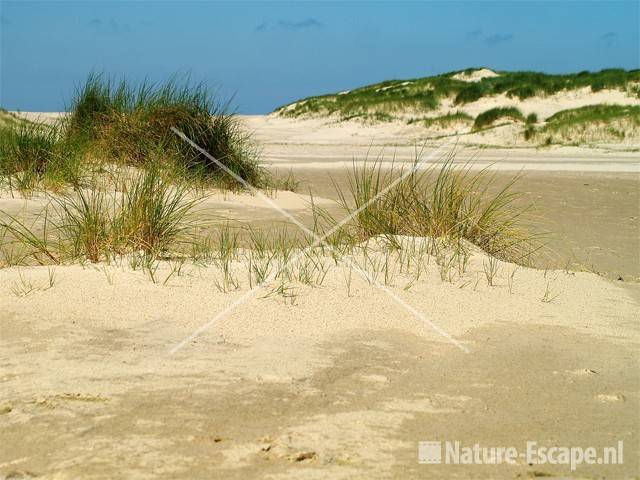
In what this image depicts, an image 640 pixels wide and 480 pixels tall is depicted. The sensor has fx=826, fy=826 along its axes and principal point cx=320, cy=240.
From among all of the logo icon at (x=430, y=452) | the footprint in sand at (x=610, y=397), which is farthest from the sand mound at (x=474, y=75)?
the logo icon at (x=430, y=452)

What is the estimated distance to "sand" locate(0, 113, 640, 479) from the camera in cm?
208

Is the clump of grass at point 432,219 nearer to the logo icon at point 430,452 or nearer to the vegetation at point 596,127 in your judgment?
→ the logo icon at point 430,452

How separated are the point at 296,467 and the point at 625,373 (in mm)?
1334

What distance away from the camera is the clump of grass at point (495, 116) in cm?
2009

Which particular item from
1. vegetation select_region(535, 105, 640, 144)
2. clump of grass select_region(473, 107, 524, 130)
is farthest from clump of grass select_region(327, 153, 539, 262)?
clump of grass select_region(473, 107, 524, 130)

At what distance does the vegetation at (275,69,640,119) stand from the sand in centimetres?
1879

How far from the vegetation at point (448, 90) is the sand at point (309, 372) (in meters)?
18.8

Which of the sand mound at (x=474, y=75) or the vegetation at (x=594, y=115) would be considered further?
the sand mound at (x=474, y=75)

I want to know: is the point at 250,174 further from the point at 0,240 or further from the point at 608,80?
the point at 608,80

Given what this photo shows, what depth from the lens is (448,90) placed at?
84.5 feet

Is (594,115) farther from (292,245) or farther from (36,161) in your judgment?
(292,245)

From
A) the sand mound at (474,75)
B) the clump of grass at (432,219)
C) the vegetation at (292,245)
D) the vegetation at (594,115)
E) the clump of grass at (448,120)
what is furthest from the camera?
the sand mound at (474,75)

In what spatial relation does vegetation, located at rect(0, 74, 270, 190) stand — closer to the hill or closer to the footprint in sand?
the footprint in sand

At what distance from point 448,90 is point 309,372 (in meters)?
23.9
